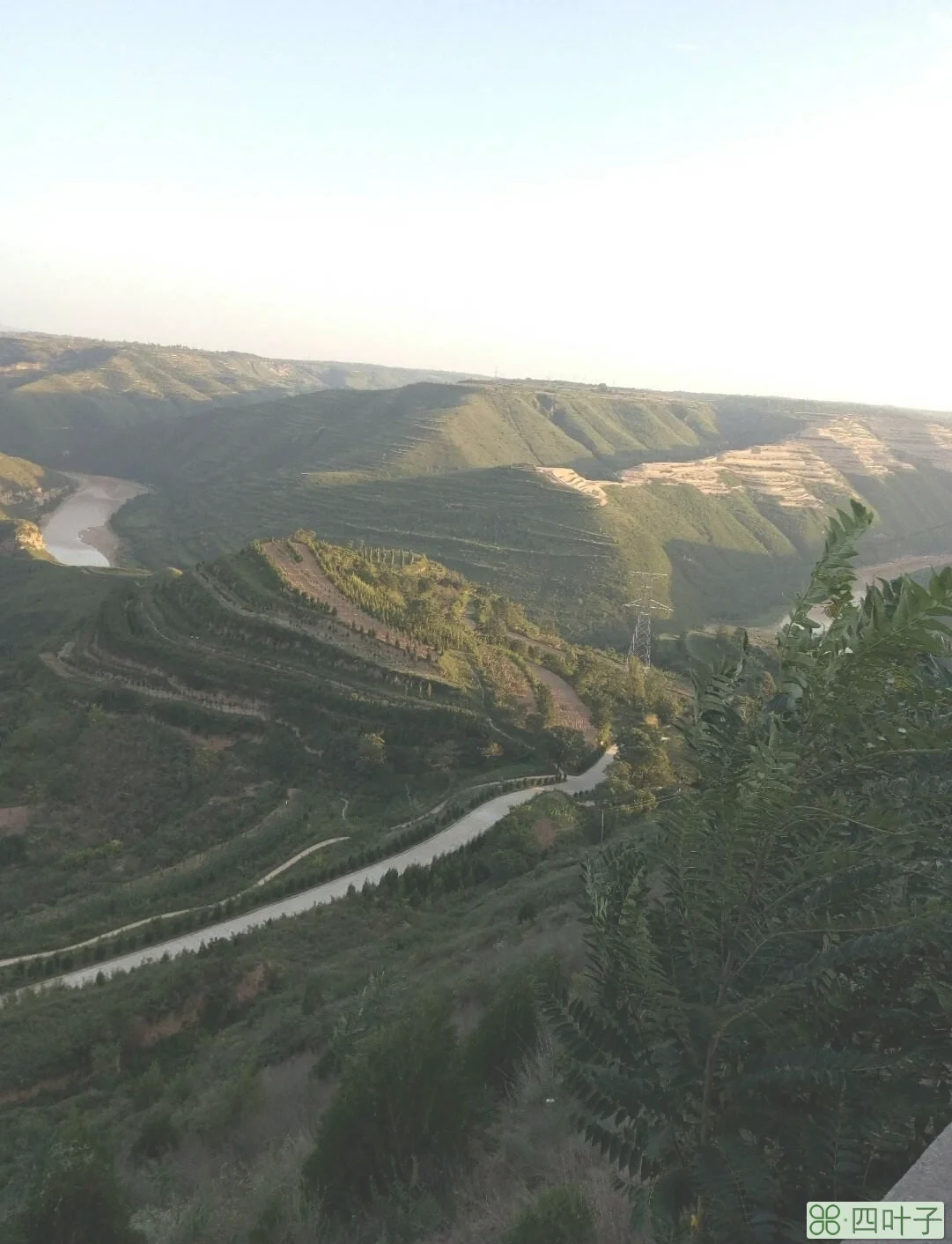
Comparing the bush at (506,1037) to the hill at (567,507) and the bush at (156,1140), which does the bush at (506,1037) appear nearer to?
the bush at (156,1140)

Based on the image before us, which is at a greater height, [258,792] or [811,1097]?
[811,1097]

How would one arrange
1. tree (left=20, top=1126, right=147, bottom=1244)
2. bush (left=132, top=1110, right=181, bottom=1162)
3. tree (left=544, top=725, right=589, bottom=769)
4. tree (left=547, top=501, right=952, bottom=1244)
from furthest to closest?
tree (left=544, top=725, right=589, bottom=769), bush (left=132, top=1110, right=181, bottom=1162), tree (left=20, top=1126, right=147, bottom=1244), tree (left=547, top=501, right=952, bottom=1244)

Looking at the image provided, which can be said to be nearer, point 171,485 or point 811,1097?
point 811,1097

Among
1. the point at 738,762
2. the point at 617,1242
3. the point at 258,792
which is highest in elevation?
the point at 738,762

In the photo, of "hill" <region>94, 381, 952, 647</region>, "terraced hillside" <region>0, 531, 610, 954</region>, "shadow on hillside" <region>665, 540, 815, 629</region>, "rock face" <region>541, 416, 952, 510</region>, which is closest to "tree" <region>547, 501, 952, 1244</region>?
"terraced hillside" <region>0, 531, 610, 954</region>

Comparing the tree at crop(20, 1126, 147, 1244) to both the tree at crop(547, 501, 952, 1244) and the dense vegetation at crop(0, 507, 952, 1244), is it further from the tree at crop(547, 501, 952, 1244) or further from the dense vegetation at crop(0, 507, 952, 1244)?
the tree at crop(547, 501, 952, 1244)

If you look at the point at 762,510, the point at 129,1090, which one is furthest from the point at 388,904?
the point at 762,510

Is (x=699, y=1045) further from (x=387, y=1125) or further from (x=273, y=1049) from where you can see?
(x=273, y=1049)

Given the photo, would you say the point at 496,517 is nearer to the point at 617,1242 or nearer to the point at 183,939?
the point at 183,939
